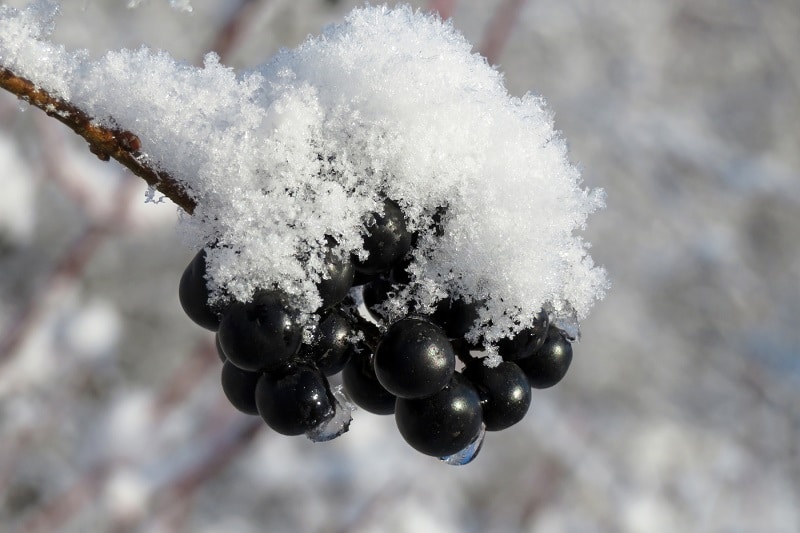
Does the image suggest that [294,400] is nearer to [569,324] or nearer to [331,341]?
[331,341]

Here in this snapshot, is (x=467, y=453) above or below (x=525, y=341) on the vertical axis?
below

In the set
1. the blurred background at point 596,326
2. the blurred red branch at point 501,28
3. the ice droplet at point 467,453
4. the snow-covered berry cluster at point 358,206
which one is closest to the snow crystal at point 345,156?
the snow-covered berry cluster at point 358,206

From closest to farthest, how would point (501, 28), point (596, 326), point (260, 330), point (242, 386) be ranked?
point (260, 330)
point (242, 386)
point (501, 28)
point (596, 326)

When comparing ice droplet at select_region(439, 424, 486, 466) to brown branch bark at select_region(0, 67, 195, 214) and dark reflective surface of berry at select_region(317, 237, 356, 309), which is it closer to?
dark reflective surface of berry at select_region(317, 237, 356, 309)

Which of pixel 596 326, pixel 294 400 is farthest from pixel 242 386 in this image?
pixel 596 326

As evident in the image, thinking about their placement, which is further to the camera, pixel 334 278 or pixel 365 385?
pixel 365 385

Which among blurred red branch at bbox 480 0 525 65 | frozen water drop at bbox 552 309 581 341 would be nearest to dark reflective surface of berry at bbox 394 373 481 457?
frozen water drop at bbox 552 309 581 341
